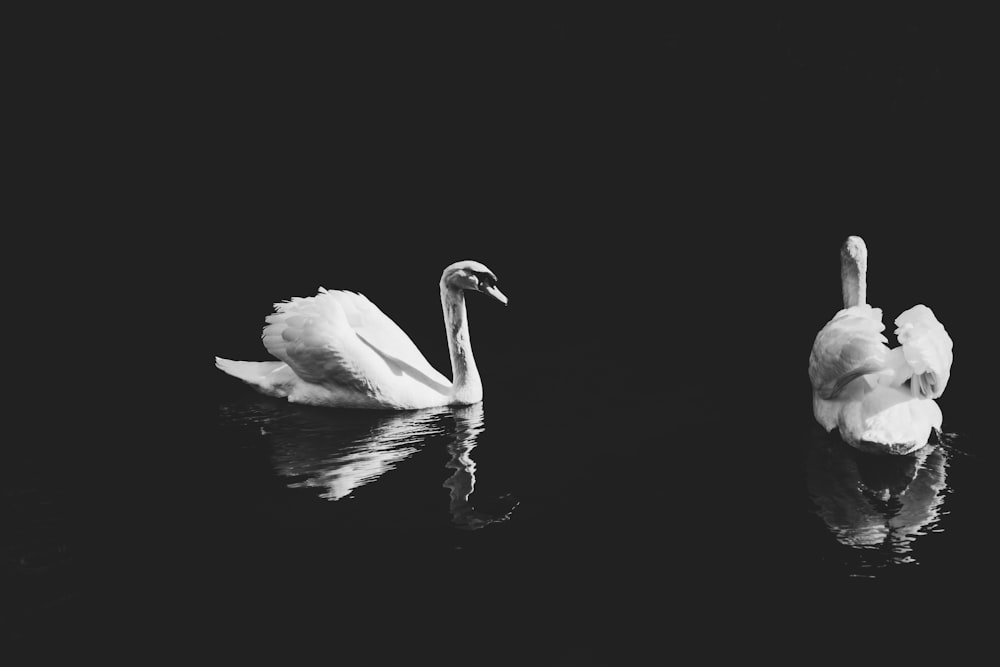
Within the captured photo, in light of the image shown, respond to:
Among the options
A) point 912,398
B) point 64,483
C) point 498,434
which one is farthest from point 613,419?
point 64,483

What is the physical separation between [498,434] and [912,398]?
3.49 m

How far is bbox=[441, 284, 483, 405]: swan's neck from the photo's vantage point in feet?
30.4

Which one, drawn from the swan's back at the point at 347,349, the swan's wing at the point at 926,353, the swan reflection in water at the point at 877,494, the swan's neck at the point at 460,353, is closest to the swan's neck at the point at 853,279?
the swan's wing at the point at 926,353

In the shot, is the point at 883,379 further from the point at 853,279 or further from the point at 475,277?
the point at 475,277

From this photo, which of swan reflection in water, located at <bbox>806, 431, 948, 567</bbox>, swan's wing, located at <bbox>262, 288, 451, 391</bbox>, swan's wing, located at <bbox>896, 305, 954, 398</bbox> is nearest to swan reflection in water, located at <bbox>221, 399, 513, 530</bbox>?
swan's wing, located at <bbox>262, 288, 451, 391</bbox>

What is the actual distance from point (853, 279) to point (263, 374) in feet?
20.0

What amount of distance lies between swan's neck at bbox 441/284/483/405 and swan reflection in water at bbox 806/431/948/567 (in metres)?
3.26

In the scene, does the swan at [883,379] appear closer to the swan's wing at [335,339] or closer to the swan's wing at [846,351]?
the swan's wing at [846,351]

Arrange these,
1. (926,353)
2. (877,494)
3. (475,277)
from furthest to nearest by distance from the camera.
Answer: (475,277) → (926,353) → (877,494)

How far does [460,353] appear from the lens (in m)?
9.34

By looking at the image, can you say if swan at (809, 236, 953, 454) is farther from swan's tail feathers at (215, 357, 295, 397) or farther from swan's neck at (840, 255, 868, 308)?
swan's tail feathers at (215, 357, 295, 397)

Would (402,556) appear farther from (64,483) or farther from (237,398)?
(237,398)

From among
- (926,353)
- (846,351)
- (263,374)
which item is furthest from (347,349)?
(926,353)

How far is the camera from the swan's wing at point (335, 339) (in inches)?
352
